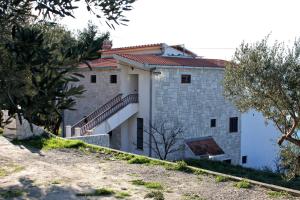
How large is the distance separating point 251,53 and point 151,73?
31.0 feet

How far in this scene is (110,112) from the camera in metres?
22.8

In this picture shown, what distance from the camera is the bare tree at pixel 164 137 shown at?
2330cm

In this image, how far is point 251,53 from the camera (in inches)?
551

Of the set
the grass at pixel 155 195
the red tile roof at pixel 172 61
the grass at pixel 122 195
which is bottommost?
the grass at pixel 122 195

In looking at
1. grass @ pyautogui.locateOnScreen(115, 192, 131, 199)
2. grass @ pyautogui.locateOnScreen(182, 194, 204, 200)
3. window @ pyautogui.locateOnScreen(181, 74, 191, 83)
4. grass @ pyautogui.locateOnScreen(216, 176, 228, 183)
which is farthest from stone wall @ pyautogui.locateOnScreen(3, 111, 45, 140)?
window @ pyautogui.locateOnScreen(181, 74, 191, 83)

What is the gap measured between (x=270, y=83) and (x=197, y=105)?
11888 mm

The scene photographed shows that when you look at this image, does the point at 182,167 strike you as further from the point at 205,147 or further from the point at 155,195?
the point at 205,147

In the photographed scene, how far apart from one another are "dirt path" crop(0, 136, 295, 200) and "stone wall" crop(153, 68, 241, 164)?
12210mm

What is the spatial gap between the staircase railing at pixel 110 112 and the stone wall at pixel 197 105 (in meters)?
1.51

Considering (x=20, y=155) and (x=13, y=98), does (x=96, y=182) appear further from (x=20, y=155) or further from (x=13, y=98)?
(x=13, y=98)

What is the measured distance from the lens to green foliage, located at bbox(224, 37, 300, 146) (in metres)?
12.9

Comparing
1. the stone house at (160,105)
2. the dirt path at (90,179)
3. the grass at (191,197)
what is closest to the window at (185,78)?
the stone house at (160,105)

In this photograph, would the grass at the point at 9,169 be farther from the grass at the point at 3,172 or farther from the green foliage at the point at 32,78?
the green foliage at the point at 32,78

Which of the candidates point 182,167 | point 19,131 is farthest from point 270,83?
point 19,131
